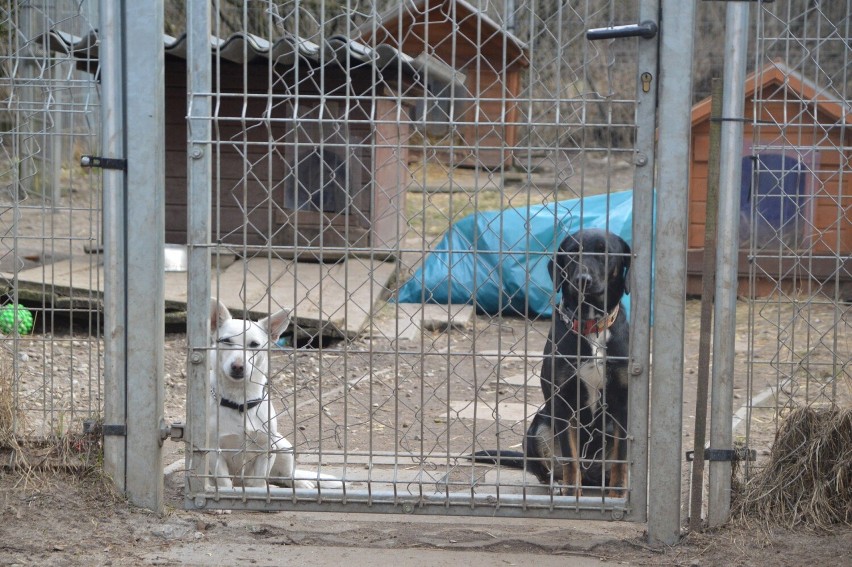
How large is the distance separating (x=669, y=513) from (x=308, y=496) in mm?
1287

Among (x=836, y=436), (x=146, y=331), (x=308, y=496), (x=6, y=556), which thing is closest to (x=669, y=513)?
(x=836, y=436)

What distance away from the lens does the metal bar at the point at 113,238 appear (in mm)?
3307

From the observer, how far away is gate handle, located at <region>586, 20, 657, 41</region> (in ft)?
10.2

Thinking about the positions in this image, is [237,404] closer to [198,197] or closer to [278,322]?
[278,322]

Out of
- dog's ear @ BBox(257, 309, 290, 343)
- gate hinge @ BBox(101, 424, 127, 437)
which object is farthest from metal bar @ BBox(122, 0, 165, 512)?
dog's ear @ BBox(257, 309, 290, 343)

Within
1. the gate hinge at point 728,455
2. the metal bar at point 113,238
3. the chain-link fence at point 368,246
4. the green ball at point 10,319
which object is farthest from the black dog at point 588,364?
the green ball at point 10,319

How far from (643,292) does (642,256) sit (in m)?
0.13

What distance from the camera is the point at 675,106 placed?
124 inches

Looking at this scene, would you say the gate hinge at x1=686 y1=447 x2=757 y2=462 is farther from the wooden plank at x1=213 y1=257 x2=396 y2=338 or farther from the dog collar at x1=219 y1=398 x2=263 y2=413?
the wooden plank at x1=213 y1=257 x2=396 y2=338

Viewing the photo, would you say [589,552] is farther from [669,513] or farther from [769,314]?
[769,314]

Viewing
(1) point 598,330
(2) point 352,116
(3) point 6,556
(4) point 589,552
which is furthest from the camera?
(2) point 352,116

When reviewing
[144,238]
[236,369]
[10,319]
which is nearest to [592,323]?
[236,369]

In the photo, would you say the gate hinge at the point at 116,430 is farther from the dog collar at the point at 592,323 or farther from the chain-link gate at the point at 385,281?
the dog collar at the point at 592,323

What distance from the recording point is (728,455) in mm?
3318
